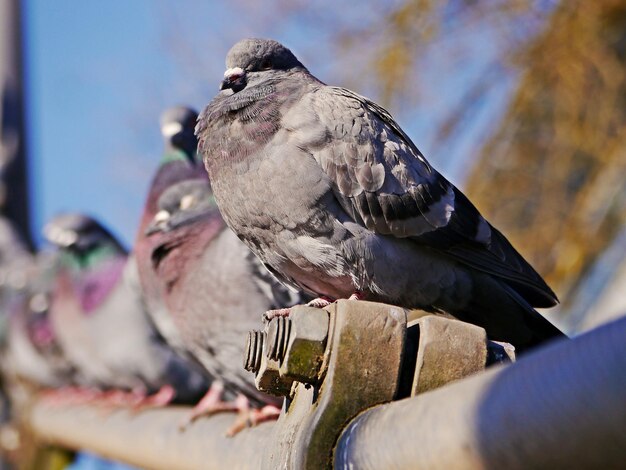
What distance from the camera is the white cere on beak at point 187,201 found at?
468cm

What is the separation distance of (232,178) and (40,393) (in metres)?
6.50

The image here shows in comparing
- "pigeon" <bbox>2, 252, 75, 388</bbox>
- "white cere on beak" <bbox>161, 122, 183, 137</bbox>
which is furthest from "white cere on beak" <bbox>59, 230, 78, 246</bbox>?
"white cere on beak" <bbox>161, 122, 183, 137</bbox>

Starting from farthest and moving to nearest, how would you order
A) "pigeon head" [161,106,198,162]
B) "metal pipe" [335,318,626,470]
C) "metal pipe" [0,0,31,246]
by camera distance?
1. "metal pipe" [0,0,31,246]
2. "pigeon head" [161,106,198,162]
3. "metal pipe" [335,318,626,470]

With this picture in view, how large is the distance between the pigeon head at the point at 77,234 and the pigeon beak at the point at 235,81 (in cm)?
431

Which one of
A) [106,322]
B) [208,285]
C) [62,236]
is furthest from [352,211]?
[62,236]

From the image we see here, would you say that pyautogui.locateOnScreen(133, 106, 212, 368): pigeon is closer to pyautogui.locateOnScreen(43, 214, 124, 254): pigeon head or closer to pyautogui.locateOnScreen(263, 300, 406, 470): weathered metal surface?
pyautogui.locateOnScreen(43, 214, 124, 254): pigeon head

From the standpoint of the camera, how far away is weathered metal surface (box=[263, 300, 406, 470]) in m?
2.01

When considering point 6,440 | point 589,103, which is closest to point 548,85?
point 589,103

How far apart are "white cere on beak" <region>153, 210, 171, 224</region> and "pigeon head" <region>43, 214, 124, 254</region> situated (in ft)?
9.47

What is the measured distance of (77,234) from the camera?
7.50 meters

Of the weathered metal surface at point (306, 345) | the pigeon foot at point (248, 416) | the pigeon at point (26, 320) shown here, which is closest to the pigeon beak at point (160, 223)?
the pigeon foot at point (248, 416)

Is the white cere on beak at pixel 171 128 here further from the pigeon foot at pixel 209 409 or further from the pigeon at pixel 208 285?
the pigeon foot at pixel 209 409

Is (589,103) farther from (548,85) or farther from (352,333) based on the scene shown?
(352,333)

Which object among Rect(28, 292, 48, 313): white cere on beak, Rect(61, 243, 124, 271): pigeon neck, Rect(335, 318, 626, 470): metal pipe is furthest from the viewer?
Rect(28, 292, 48, 313): white cere on beak
